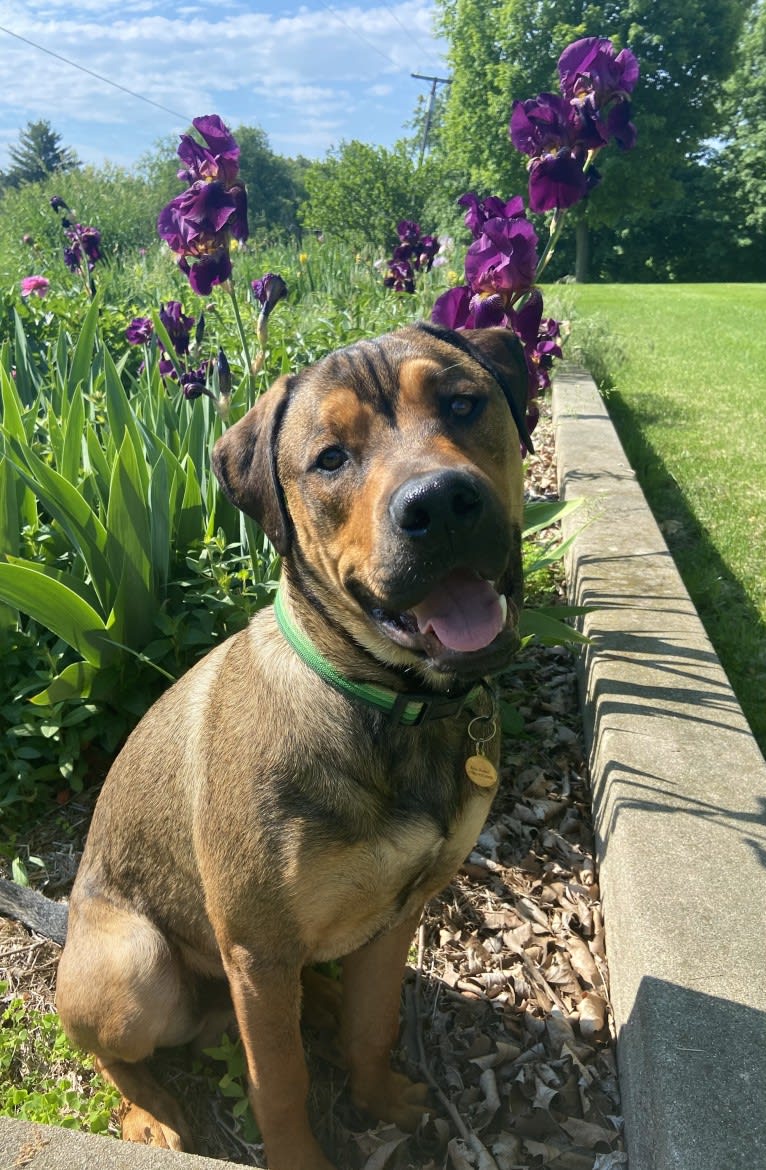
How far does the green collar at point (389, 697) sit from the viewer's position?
6.17 ft

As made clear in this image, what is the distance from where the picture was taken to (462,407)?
6.77 feet

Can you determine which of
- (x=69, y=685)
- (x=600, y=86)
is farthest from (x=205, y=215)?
(x=69, y=685)

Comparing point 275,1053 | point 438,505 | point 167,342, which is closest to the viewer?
point 438,505

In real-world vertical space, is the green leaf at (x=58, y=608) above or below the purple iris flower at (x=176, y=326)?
below

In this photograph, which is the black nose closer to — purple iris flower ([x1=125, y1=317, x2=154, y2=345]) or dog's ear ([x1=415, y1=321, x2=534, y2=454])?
dog's ear ([x1=415, y1=321, x2=534, y2=454])

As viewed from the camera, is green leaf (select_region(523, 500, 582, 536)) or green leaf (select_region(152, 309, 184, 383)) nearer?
green leaf (select_region(523, 500, 582, 536))

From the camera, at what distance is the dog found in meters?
1.78

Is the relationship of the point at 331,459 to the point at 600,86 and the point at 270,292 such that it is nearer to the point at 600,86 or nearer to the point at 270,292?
the point at 270,292

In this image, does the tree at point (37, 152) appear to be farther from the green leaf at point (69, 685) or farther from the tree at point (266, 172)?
the green leaf at point (69, 685)

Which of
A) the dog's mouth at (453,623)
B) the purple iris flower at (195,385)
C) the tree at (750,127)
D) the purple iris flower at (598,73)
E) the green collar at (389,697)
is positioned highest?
the tree at (750,127)

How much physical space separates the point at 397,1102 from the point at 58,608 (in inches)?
70.0

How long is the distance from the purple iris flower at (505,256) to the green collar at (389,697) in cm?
163

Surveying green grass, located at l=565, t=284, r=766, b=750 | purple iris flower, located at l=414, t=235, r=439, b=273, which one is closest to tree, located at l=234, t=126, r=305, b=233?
green grass, located at l=565, t=284, r=766, b=750

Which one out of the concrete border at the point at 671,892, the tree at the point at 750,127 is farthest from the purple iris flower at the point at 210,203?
the tree at the point at 750,127
